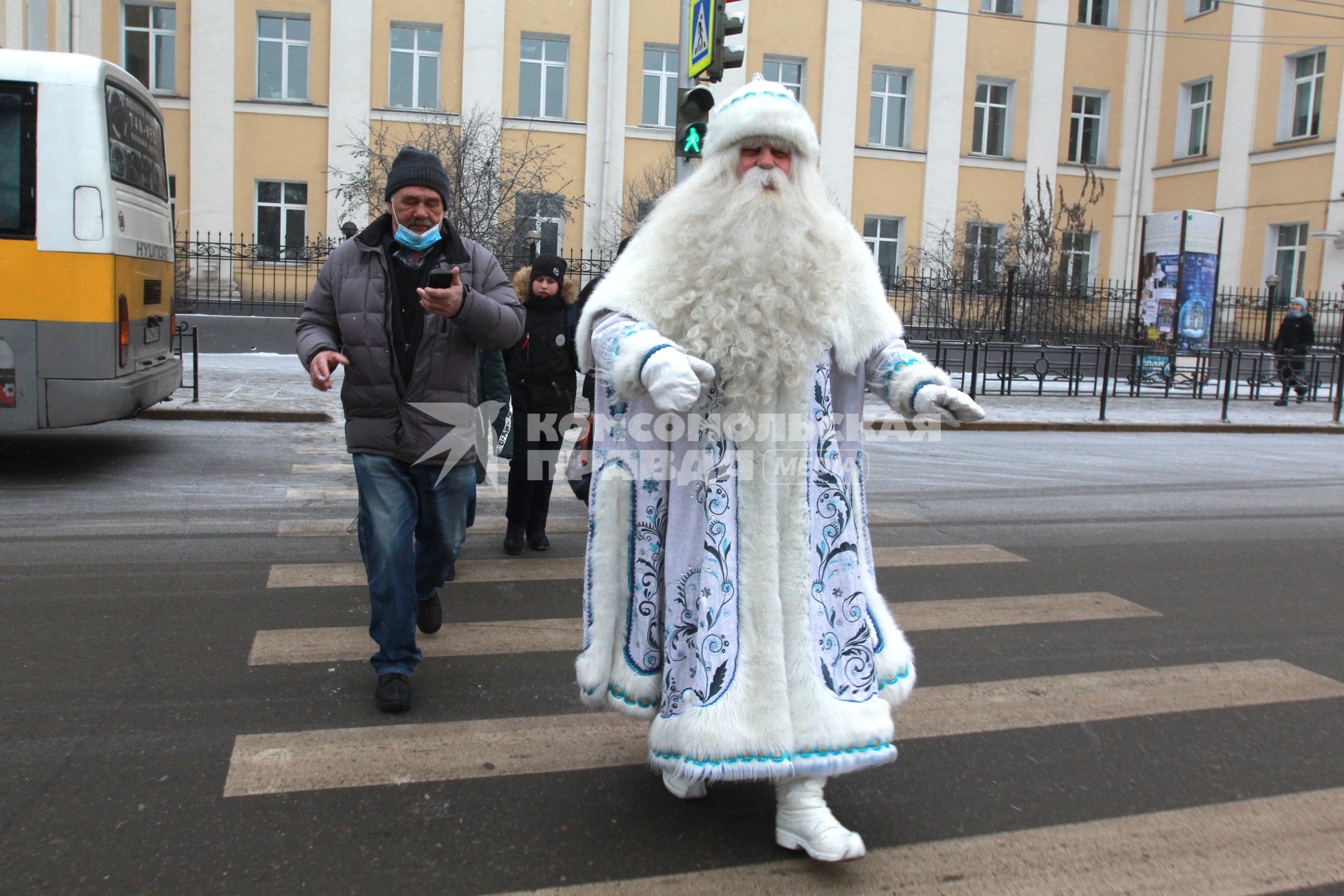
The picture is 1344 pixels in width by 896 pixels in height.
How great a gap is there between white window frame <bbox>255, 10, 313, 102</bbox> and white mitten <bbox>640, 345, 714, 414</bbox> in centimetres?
2349

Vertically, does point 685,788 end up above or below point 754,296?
below

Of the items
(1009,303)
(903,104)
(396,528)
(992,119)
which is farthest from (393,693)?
(992,119)

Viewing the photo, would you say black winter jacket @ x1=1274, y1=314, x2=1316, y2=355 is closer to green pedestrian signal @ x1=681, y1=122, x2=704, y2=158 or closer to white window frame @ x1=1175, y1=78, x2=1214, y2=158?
white window frame @ x1=1175, y1=78, x2=1214, y2=158

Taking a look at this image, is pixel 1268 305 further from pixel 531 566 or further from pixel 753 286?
pixel 753 286

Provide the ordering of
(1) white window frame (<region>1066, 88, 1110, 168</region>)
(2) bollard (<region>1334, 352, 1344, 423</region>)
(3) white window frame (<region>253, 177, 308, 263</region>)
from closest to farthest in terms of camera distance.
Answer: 1. (2) bollard (<region>1334, 352, 1344, 423</region>)
2. (3) white window frame (<region>253, 177, 308, 263</region>)
3. (1) white window frame (<region>1066, 88, 1110, 168</region>)

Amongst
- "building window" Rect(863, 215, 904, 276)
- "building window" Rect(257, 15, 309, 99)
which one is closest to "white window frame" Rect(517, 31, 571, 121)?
"building window" Rect(257, 15, 309, 99)

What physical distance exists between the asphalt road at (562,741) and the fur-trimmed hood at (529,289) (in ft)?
4.93

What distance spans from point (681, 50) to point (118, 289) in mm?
5998

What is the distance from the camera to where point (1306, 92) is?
26297mm

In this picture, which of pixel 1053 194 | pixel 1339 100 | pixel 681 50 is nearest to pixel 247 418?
pixel 681 50

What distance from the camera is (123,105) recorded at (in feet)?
28.8

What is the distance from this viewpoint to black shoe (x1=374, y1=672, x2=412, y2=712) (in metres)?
3.97

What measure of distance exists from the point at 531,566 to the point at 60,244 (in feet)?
15.3

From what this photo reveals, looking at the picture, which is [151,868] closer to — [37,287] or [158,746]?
[158,746]
